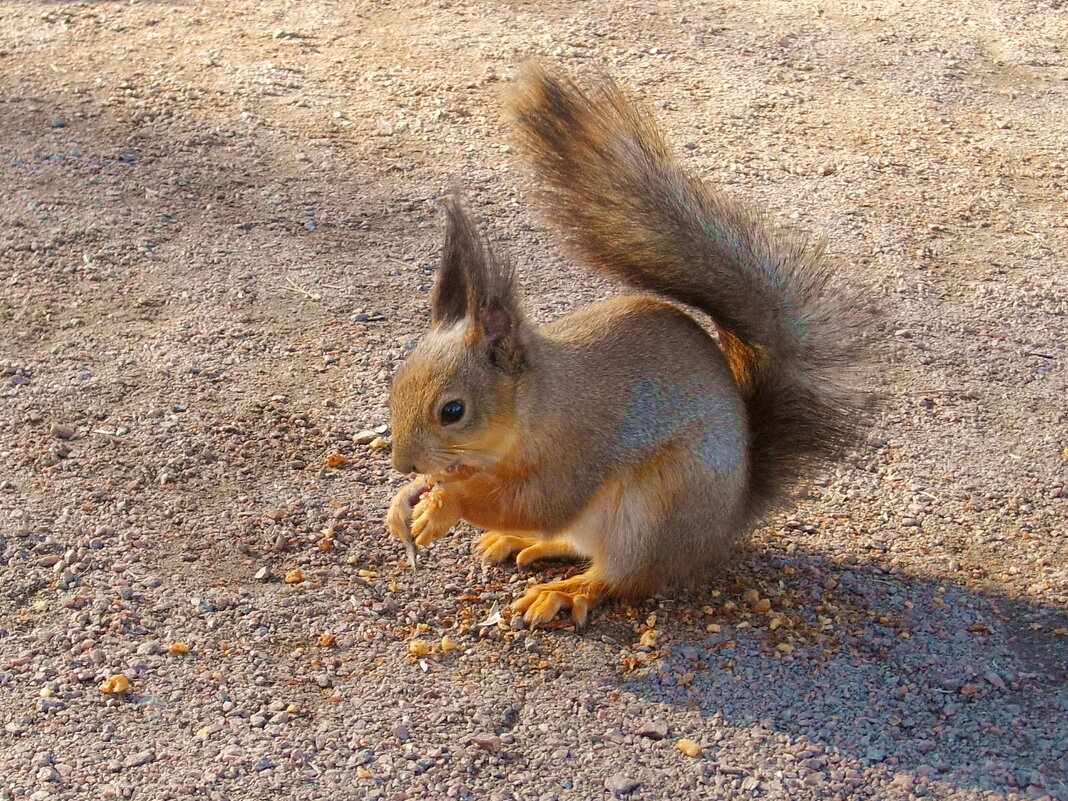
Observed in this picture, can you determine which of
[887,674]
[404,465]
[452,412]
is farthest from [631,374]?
[887,674]

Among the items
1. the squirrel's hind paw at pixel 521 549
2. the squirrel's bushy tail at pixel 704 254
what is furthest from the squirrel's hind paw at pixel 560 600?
the squirrel's bushy tail at pixel 704 254

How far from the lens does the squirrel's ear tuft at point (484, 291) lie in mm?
2391

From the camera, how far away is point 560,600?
8.73ft

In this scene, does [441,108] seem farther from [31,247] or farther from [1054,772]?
[1054,772]

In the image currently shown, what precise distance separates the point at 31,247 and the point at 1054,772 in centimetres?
321

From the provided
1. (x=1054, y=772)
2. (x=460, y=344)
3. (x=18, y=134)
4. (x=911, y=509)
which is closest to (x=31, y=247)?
(x=18, y=134)

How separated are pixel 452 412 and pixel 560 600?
1.70ft

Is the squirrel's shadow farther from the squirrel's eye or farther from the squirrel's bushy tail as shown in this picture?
the squirrel's eye

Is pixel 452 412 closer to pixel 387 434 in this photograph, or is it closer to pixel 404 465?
pixel 404 465

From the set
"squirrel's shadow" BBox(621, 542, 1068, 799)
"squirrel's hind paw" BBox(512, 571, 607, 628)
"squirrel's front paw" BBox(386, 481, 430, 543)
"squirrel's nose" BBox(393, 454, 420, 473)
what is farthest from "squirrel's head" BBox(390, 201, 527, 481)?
"squirrel's shadow" BBox(621, 542, 1068, 799)

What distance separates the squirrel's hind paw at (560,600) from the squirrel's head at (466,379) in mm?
345

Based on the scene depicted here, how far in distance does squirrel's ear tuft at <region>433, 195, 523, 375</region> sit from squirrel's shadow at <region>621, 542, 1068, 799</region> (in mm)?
694

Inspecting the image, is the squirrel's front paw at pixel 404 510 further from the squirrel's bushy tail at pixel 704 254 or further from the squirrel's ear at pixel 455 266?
the squirrel's bushy tail at pixel 704 254

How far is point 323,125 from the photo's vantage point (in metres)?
4.78
